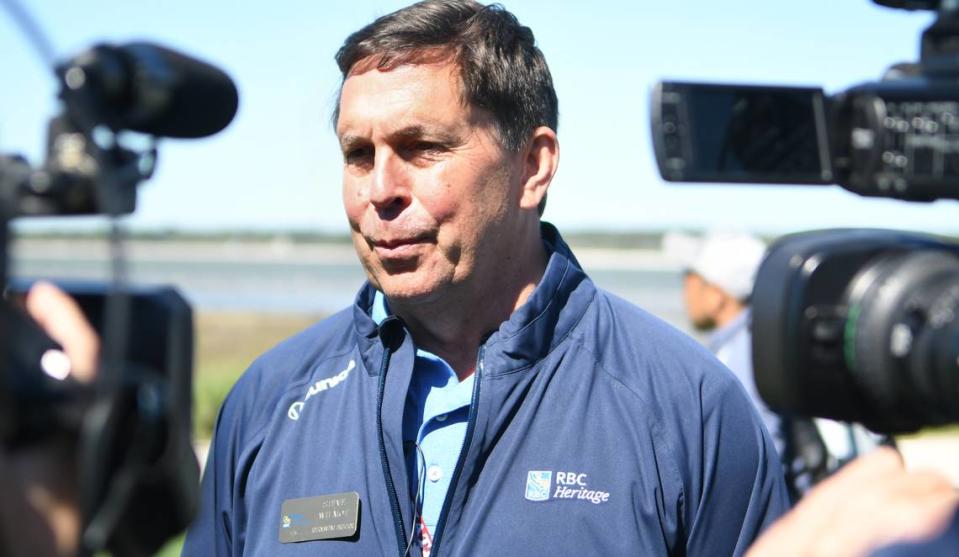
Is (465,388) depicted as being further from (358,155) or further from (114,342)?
(114,342)

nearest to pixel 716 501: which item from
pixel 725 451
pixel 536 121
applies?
pixel 725 451

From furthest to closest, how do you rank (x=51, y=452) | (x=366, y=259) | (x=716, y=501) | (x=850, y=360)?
(x=366, y=259)
(x=716, y=501)
(x=850, y=360)
(x=51, y=452)

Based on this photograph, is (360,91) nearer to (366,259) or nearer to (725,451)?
(366,259)

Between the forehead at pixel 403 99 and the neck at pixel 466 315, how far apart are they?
412 millimetres

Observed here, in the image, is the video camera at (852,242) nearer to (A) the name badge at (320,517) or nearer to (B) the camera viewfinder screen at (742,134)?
(B) the camera viewfinder screen at (742,134)

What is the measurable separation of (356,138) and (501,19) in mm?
605

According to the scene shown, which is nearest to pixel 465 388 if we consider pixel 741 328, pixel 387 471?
pixel 387 471

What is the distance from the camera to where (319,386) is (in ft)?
10.2

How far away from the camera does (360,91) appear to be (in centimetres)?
312

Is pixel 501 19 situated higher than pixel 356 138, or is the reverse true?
pixel 501 19

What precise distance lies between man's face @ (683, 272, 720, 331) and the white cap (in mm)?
44

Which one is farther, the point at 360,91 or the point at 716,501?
the point at 360,91

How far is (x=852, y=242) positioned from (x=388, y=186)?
4.92 feet

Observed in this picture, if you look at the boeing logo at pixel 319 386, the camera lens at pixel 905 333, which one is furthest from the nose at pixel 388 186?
the camera lens at pixel 905 333
